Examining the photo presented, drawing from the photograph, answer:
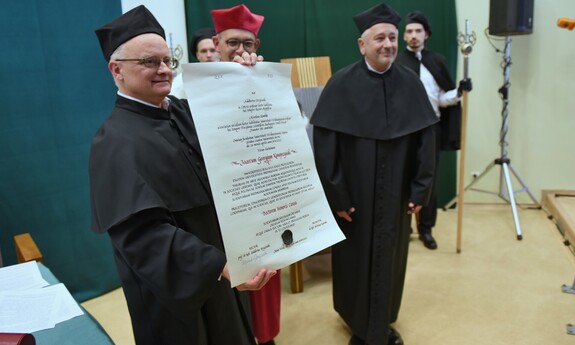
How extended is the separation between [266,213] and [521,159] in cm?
426

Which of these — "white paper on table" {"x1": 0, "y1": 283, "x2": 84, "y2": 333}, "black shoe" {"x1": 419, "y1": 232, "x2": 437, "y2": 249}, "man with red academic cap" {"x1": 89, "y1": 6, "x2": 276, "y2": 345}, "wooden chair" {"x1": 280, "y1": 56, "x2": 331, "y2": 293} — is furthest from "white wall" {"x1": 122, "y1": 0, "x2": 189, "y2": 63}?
"black shoe" {"x1": 419, "y1": 232, "x2": 437, "y2": 249}

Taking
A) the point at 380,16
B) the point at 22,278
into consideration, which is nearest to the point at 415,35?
the point at 380,16

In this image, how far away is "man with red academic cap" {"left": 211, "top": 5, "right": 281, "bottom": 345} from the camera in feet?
6.75

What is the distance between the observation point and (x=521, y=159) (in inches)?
187

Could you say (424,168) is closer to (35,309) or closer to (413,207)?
(413,207)

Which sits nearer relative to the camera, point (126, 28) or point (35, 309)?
point (126, 28)

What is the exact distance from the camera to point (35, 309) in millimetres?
1701

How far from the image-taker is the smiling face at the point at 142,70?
126 cm

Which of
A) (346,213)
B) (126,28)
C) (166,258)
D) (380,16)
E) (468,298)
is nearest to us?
(166,258)

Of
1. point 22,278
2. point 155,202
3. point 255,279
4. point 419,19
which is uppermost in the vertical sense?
point 419,19

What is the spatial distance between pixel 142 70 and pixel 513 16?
3.61 meters

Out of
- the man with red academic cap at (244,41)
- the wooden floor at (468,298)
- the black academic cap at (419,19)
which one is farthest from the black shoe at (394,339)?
the black academic cap at (419,19)

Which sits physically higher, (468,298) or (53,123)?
(53,123)

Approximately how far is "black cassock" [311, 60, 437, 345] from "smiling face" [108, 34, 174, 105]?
115 centimetres
